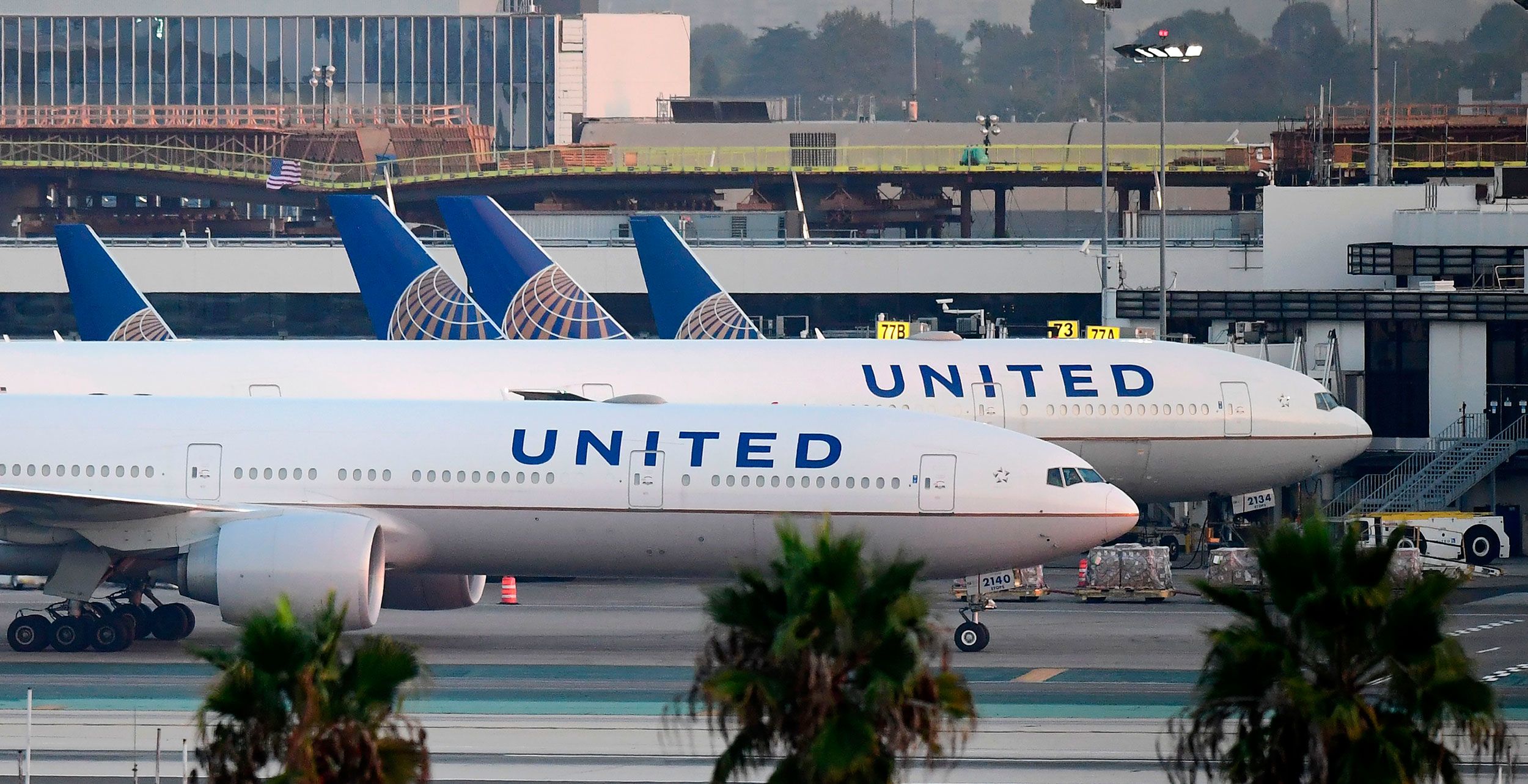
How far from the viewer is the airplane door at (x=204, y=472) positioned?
28.8 metres

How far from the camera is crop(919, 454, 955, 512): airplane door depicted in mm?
28297

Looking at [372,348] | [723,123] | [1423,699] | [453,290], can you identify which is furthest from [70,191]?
[1423,699]

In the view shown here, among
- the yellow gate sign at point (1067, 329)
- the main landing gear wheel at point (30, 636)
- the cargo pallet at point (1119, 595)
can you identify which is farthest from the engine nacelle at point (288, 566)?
the yellow gate sign at point (1067, 329)

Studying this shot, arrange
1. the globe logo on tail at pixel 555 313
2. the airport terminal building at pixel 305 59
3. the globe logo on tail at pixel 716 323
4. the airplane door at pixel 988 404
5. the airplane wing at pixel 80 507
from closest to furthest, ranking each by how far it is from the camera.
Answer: the airplane wing at pixel 80 507, the airplane door at pixel 988 404, the globe logo on tail at pixel 716 323, the globe logo on tail at pixel 555 313, the airport terminal building at pixel 305 59

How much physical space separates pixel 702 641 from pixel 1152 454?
37.9 ft

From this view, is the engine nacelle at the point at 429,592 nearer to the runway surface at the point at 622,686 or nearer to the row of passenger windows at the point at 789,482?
the runway surface at the point at 622,686

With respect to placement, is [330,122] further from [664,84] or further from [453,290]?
[453,290]

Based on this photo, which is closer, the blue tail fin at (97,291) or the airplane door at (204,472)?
the airplane door at (204,472)

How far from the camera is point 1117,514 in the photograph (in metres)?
28.7

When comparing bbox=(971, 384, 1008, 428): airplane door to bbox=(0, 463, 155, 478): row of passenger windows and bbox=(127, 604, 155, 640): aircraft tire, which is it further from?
bbox=(0, 463, 155, 478): row of passenger windows

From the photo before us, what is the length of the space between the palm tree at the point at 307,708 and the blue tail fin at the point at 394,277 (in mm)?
36552

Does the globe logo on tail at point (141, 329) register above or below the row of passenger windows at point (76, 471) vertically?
above

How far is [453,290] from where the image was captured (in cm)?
4897

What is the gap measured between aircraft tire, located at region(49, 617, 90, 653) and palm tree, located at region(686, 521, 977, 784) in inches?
761
